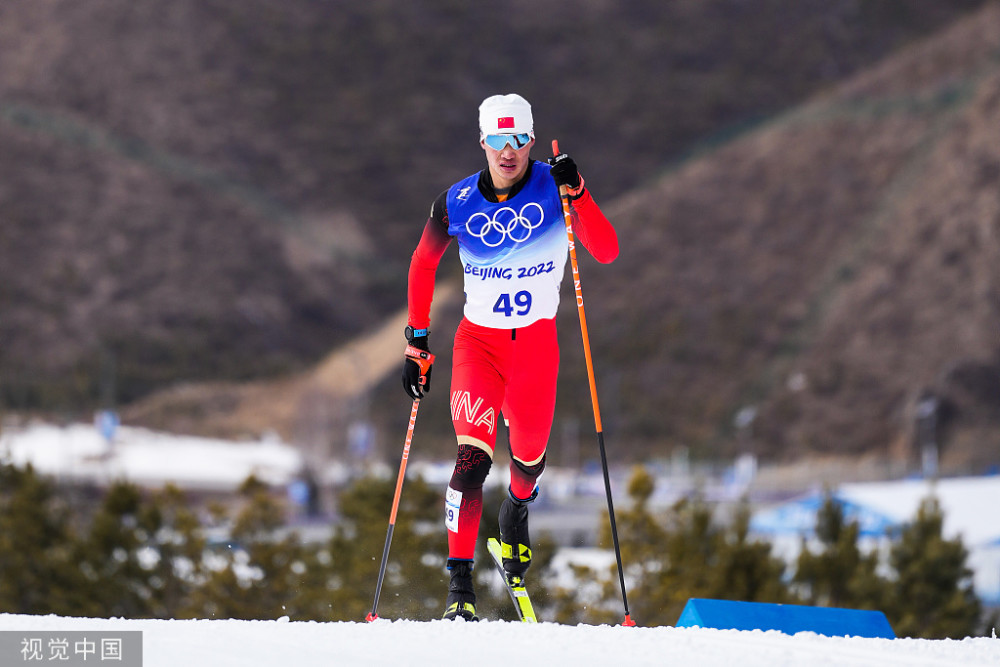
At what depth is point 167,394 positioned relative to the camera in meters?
77.0

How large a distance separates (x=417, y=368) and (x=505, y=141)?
1.39 meters

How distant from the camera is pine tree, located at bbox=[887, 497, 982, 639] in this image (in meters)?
17.8

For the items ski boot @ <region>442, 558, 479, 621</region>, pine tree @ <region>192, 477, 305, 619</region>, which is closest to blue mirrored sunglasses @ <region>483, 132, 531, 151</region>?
ski boot @ <region>442, 558, 479, 621</region>

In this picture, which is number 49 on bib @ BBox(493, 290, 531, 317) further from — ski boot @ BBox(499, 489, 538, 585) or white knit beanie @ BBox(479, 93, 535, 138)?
ski boot @ BBox(499, 489, 538, 585)

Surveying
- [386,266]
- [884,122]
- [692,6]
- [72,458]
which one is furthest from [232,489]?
[692,6]

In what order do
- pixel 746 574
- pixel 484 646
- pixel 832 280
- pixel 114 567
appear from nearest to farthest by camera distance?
pixel 484 646 < pixel 746 574 < pixel 114 567 < pixel 832 280

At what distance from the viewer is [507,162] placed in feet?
20.7

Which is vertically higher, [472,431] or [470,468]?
[472,431]

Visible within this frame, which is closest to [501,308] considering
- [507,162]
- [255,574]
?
[507,162]

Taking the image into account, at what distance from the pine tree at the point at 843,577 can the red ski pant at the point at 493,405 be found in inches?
486

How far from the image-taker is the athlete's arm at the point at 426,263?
6.52 m

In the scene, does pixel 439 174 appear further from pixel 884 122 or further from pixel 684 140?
pixel 884 122

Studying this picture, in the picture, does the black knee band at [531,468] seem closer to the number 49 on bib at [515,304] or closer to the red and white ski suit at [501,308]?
the red and white ski suit at [501,308]

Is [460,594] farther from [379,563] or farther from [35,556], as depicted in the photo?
[35,556]
